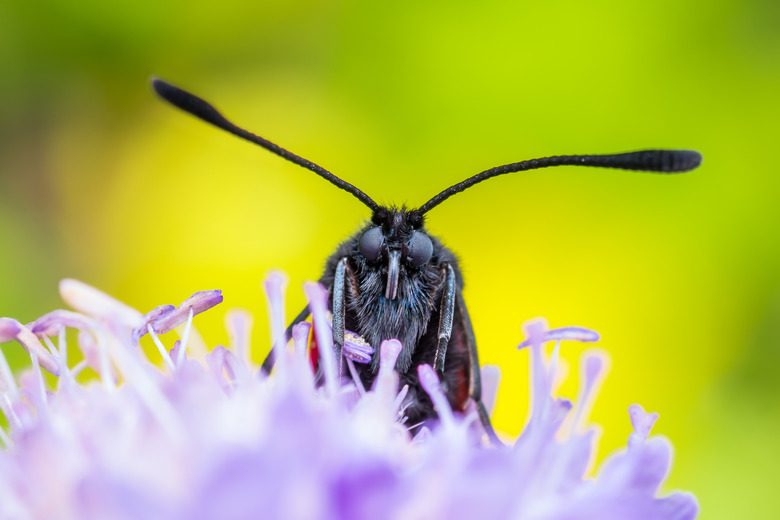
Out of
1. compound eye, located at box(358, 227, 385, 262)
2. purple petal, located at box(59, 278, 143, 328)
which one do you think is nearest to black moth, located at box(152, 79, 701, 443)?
compound eye, located at box(358, 227, 385, 262)

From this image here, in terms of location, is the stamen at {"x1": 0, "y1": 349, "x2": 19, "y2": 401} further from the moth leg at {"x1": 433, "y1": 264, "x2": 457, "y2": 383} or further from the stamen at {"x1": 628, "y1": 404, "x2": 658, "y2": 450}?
the stamen at {"x1": 628, "y1": 404, "x2": 658, "y2": 450}

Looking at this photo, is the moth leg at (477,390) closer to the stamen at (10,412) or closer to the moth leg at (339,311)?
the moth leg at (339,311)

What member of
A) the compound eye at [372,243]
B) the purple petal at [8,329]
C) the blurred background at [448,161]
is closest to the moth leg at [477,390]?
the compound eye at [372,243]

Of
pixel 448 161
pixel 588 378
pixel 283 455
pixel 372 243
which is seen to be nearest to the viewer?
pixel 283 455

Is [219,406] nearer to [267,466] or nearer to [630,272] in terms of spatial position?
[267,466]

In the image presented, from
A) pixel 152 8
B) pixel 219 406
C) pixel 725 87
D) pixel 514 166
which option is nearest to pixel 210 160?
pixel 152 8

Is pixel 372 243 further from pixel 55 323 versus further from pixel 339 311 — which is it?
pixel 55 323

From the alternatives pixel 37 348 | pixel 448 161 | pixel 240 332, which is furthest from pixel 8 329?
pixel 448 161
